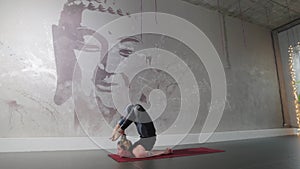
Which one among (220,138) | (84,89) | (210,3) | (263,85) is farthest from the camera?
(263,85)

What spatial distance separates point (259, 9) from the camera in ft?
18.6

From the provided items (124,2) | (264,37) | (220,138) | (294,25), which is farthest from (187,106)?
(294,25)

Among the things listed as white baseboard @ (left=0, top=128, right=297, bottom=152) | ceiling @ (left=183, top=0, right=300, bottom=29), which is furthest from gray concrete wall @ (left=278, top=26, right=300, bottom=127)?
white baseboard @ (left=0, top=128, right=297, bottom=152)

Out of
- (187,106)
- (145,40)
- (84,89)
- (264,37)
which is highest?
(264,37)

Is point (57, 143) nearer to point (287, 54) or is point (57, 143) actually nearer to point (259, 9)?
point (259, 9)

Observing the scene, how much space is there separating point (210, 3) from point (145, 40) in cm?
237

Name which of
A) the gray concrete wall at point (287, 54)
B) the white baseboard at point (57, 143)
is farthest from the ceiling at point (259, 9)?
the white baseboard at point (57, 143)

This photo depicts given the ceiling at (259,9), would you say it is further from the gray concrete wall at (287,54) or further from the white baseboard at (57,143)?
the white baseboard at (57,143)

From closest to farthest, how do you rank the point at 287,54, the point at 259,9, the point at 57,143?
the point at 57,143 < the point at 259,9 < the point at 287,54

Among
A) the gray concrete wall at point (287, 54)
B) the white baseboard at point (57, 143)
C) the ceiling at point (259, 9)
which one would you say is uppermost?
the ceiling at point (259, 9)

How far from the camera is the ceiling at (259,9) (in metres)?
5.34

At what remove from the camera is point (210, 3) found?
5336 millimetres

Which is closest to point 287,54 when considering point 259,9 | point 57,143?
point 259,9

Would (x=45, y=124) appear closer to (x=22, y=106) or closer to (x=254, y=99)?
(x=22, y=106)
